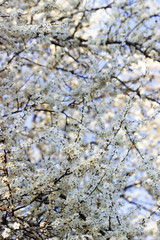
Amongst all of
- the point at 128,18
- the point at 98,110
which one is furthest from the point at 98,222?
the point at 128,18

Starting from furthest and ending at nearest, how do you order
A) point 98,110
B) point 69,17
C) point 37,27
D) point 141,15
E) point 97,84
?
point 141,15 → point 69,17 → point 97,84 → point 98,110 → point 37,27

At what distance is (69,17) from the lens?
5633 mm

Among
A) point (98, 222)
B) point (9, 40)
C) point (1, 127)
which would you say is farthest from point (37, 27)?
point (98, 222)

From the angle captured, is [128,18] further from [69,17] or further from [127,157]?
[127,157]

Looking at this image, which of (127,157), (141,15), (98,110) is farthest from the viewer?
(141,15)

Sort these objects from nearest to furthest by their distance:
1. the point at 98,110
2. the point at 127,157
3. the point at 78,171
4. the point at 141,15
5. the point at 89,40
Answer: the point at 78,171 → the point at 127,157 → the point at 98,110 → the point at 89,40 → the point at 141,15

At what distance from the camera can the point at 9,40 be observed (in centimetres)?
376

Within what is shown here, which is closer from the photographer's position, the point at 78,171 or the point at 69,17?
the point at 78,171

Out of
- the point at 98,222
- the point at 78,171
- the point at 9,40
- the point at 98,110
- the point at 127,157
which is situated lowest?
the point at 98,222

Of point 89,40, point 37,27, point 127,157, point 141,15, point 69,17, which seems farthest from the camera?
point 141,15

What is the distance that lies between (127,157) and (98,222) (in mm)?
737

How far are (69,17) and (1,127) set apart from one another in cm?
394

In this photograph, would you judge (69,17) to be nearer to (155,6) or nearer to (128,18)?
(128,18)

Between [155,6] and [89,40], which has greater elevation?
[155,6]
